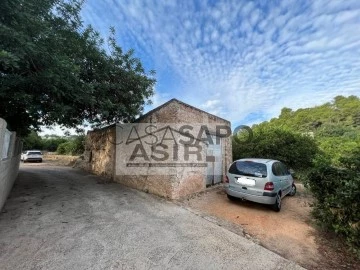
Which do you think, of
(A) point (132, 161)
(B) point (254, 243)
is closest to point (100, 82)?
(A) point (132, 161)

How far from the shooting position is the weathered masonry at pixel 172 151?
25.0 ft

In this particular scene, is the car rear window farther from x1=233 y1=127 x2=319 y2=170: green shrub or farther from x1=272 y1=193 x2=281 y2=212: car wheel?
x1=233 y1=127 x2=319 y2=170: green shrub

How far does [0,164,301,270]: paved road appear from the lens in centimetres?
346

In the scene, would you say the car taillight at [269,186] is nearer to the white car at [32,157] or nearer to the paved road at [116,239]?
the paved road at [116,239]

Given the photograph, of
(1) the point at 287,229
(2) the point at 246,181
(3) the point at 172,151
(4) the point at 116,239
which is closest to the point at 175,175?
(3) the point at 172,151

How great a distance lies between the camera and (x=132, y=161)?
926cm

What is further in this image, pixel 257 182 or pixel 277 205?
pixel 277 205

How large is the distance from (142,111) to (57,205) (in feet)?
16.8

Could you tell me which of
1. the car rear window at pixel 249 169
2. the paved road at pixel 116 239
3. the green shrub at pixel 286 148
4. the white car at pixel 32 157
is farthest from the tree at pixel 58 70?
the white car at pixel 32 157

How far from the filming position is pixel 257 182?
6.27 m

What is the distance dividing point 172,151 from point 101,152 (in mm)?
6629

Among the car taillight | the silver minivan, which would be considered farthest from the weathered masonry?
the car taillight

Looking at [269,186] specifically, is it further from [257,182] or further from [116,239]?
[116,239]

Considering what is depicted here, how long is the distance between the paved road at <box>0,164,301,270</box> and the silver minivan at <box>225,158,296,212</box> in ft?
5.66
